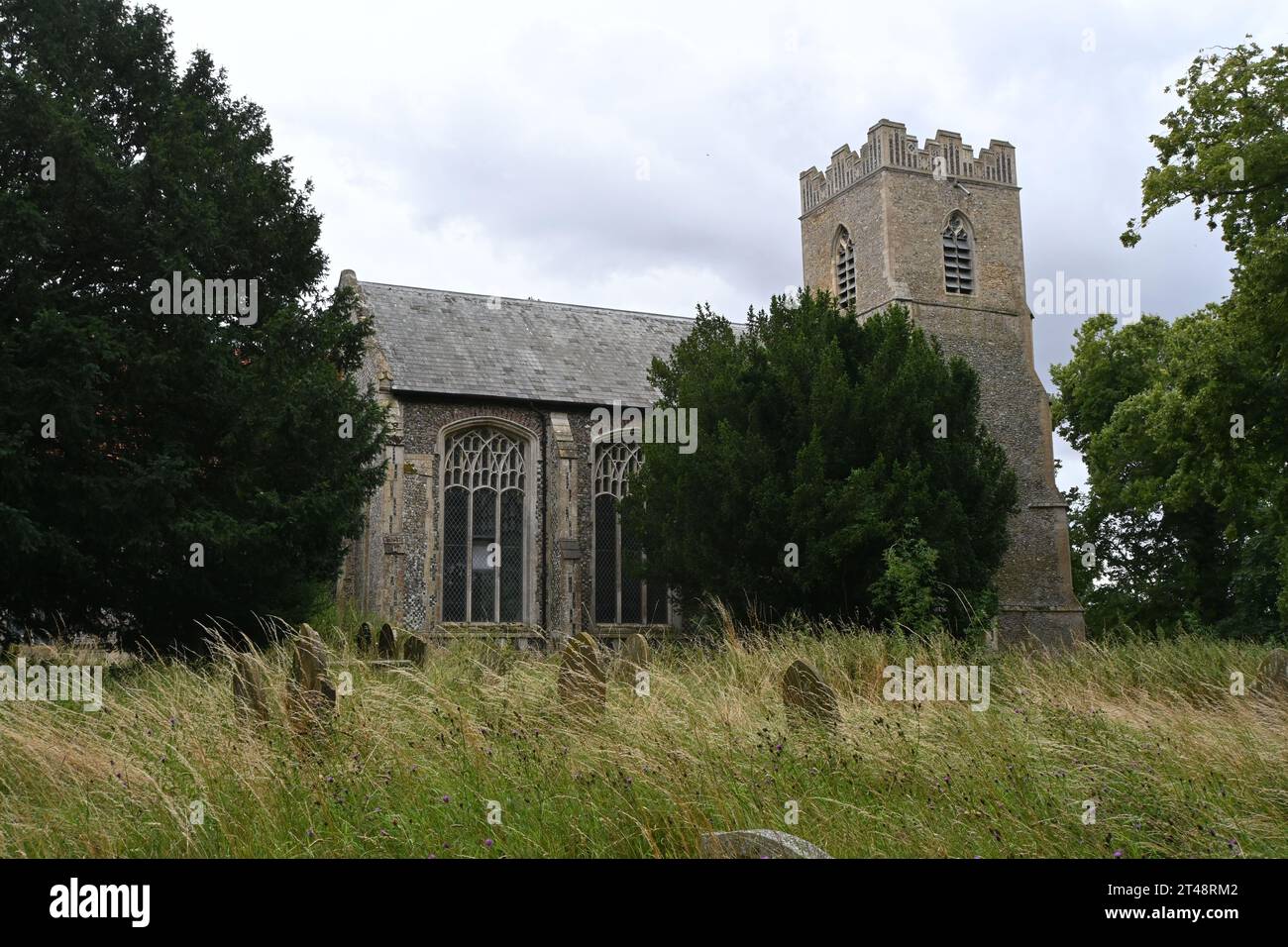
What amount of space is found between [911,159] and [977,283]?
126 inches

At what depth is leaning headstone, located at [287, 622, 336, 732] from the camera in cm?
686

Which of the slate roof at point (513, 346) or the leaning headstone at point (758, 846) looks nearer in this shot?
the leaning headstone at point (758, 846)

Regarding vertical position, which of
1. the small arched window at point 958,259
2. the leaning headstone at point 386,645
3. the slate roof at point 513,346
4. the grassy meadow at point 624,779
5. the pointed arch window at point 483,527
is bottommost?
the grassy meadow at point 624,779

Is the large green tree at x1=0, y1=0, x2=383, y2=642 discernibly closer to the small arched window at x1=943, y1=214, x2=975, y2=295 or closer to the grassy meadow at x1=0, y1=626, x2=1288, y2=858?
the grassy meadow at x1=0, y1=626, x2=1288, y2=858

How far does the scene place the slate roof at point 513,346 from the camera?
2441cm

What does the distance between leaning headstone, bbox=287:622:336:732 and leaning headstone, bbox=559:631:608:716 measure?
4.97 ft

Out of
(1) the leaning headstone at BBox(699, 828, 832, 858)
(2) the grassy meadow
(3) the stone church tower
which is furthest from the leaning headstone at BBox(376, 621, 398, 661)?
(3) the stone church tower

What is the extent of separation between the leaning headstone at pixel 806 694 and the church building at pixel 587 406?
15248 millimetres

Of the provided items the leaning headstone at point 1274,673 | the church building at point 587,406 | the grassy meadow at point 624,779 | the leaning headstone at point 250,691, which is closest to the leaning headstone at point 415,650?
the grassy meadow at point 624,779

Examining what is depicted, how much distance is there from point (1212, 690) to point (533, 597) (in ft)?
51.1

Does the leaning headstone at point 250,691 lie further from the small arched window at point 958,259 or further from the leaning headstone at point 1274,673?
the small arched window at point 958,259

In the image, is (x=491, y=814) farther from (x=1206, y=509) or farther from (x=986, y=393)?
(x=1206, y=509)

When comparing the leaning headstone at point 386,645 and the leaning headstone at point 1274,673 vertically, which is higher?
the leaning headstone at point 386,645

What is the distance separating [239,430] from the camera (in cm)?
1349
